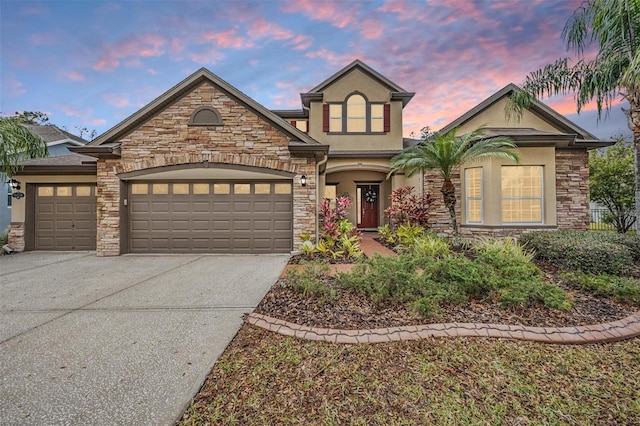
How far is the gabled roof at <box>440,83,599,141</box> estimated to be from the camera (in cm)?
1075

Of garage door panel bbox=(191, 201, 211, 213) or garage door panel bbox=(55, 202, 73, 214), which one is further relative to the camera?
garage door panel bbox=(55, 202, 73, 214)

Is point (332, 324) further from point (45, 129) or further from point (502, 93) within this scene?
point (45, 129)

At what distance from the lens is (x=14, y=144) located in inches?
351

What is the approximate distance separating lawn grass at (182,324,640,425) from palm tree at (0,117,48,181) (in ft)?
36.8

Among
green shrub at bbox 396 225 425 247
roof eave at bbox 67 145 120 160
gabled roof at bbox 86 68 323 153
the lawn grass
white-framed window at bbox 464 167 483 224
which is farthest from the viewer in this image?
white-framed window at bbox 464 167 483 224

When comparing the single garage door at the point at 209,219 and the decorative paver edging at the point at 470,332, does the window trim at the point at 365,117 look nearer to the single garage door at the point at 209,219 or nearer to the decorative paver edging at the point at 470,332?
the single garage door at the point at 209,219

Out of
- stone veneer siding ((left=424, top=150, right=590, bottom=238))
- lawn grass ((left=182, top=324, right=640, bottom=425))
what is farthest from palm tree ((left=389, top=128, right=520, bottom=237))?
lawn grass ((left=182, top=324, right=640, bottom=425))

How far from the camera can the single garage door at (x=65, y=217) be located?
9695 mm

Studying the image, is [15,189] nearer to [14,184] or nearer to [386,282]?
[14,184]

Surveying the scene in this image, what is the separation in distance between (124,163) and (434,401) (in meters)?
10.1

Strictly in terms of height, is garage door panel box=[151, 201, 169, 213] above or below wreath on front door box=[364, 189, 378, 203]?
below

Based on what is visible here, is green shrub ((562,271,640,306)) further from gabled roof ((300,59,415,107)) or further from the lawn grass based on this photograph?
gabled roof ((300,59,415,107))

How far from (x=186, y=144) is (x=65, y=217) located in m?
5.54

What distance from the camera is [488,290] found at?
4363mm
